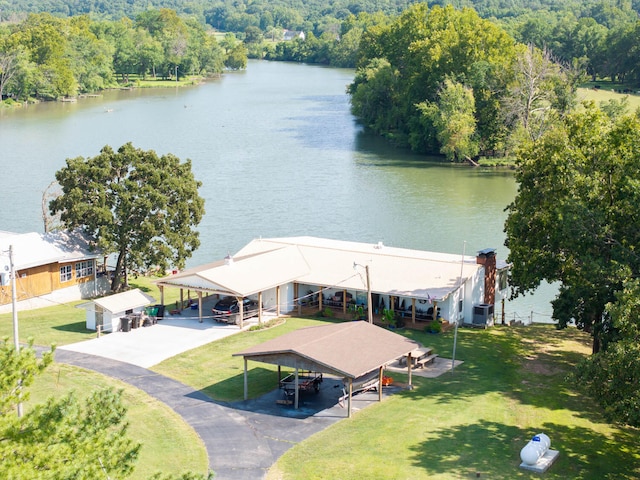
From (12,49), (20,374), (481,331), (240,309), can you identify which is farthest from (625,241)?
(12,49)

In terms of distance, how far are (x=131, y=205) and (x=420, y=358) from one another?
18.8 meters

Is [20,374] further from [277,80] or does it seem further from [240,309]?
[277,80]

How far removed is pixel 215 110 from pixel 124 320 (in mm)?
92554

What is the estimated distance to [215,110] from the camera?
130 meters

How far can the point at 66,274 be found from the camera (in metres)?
46.2

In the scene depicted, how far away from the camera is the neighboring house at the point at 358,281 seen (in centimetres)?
4131

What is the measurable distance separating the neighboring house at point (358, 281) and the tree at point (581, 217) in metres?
2.83

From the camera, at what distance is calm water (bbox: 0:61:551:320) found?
6444cm

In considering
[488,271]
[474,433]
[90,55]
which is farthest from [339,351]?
[90,55]

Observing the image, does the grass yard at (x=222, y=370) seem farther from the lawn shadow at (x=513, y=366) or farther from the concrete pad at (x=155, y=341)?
the lawn shadow at (x=513, y=366)

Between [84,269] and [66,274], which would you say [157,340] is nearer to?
[66,274]

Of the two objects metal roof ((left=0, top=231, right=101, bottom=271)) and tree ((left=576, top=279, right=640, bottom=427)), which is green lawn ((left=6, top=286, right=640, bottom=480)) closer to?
tree ((left=576, top=279, right=640, bottom=427))

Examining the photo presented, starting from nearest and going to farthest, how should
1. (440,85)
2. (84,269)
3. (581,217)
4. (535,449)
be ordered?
1. (535,449)
2. (581,217)
3. (84,269)
4. (440,85)

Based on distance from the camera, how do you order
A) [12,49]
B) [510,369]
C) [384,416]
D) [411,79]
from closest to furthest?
1. [384,416]
2. [510,369]
3. [411,79]
4. [12,49]
